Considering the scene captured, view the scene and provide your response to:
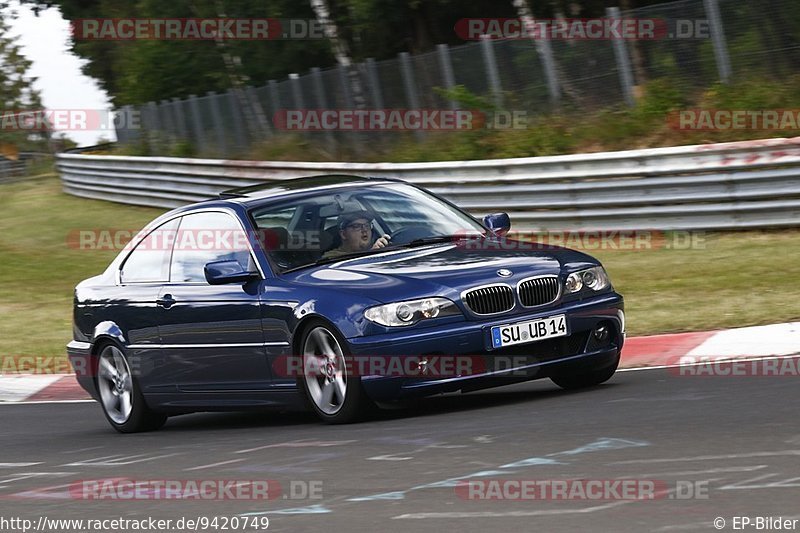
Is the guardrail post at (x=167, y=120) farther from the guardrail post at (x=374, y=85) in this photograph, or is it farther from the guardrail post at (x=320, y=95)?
the guardrail post at (x=374, y=85)

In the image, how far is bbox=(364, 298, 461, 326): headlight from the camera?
769 cm

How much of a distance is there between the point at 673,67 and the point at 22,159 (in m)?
42.5

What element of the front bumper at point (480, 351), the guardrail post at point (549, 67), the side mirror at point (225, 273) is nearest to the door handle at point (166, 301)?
the side mirror at point (225, 273)

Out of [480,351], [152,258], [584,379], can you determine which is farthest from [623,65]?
[480,351]

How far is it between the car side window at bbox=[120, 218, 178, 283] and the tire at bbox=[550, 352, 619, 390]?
8.76 ft

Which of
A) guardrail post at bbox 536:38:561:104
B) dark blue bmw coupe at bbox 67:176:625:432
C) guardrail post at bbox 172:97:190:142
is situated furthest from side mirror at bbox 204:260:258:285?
guardrail post at bbox 172:97:190:142

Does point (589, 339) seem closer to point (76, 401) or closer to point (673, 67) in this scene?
point (76, 401)

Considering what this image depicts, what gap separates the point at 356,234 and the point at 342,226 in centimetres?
10

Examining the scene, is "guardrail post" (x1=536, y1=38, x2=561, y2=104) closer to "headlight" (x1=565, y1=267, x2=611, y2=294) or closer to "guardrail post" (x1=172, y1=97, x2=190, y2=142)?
"headlight" (x1=565, y1=267, x2=611, y2=294)

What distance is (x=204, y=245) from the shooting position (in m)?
9.15

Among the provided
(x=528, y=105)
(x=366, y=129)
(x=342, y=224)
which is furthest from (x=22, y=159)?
(x=342, y=224)

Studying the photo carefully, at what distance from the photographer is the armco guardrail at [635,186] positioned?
1520 cm

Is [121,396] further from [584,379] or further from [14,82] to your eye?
[14,82]

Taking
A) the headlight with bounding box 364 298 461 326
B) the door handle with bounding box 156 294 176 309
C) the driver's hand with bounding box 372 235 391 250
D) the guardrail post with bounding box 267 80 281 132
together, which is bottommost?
the door handle with bounding box 156 294 176 309
